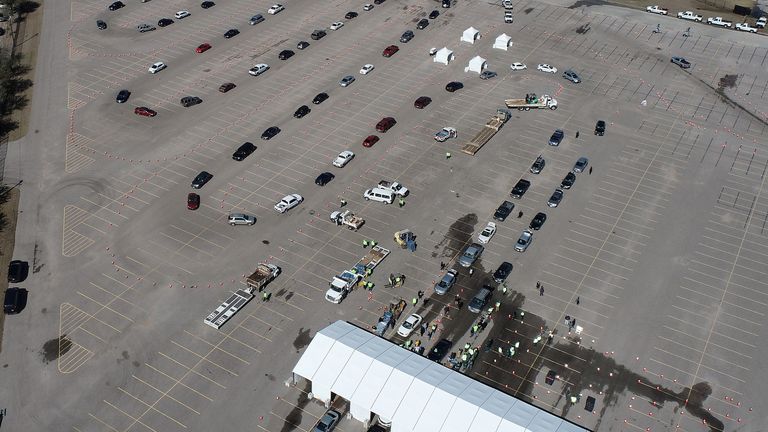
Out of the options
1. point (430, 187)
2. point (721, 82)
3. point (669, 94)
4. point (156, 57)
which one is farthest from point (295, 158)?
point (721, 82)

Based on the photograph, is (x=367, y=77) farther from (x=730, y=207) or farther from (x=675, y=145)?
(x=730, y=207)

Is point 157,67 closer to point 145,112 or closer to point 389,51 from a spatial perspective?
point 145,112

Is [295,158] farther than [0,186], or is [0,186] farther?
[295,158]

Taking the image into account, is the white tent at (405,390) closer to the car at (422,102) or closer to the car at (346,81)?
the car at (422,102)

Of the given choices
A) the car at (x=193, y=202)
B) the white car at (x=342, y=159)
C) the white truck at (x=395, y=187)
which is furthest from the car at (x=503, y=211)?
the car at (x=193, y=202)

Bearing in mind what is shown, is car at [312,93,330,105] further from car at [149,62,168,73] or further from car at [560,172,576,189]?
car at [560,172,576,189]
